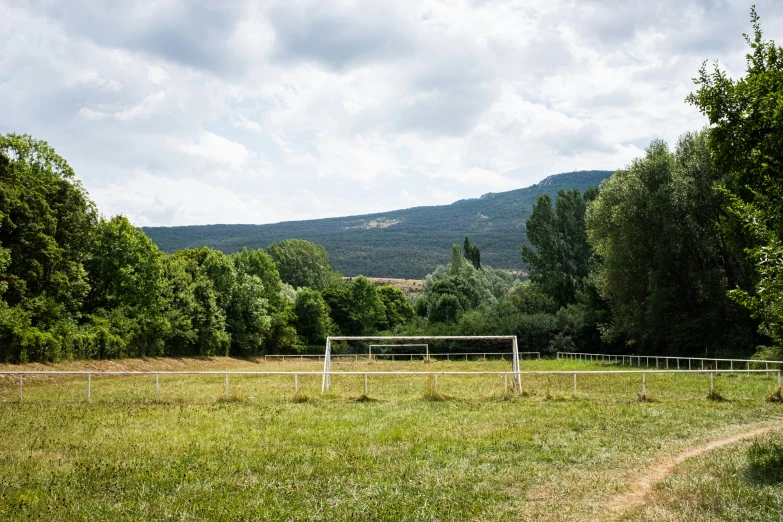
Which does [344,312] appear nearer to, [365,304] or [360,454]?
[365,304]

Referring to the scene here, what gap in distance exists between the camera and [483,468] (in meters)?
12.0

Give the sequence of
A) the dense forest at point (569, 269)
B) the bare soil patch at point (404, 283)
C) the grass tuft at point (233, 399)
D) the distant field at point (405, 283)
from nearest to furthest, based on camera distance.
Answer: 1. the dense forest at point (569, 269)
2. the grass tuft at point (233, 399)
3. the bare soil patch at point (404, 283)
4. the distant field at point (405, 283)

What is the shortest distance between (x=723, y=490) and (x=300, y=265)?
118m

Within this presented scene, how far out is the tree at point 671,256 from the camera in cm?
4188

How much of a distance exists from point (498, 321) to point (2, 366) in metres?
48.9

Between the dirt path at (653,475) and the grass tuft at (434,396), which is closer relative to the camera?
the dirt path at (653,475)

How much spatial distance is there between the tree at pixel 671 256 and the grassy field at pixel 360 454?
63.4 ft

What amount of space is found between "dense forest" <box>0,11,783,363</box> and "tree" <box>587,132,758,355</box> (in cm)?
10

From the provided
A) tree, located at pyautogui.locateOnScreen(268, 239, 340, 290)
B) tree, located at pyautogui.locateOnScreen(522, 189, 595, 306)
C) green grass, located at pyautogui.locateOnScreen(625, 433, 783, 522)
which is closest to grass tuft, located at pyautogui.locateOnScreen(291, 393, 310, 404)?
green grass, located at pyautogui.locateOnScreen(625, 433, 783, 522)

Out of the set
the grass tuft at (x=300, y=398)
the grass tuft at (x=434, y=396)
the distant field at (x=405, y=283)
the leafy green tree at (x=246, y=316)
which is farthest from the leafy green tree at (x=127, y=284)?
the distant field at (x=405, y=283)

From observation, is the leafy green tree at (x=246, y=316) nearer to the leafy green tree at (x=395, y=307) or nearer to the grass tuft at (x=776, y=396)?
the leafy green tree at (x=395, y=307)

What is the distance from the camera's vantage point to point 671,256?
43.7 meters

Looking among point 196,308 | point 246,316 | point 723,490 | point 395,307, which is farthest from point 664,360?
point 395,307

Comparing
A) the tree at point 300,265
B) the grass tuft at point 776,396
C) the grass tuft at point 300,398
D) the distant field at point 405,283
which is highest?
the tree at point 300,265
